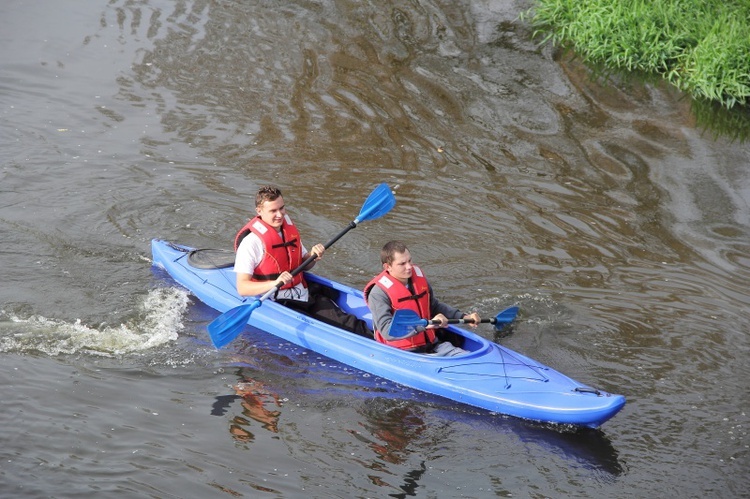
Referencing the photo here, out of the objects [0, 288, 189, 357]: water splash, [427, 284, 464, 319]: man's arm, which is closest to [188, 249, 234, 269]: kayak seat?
[0, 288, 189, 357]: water splash

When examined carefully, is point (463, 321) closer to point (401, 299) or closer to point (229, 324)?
point (401, 299)

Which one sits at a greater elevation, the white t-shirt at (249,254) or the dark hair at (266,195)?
the dark hair at (266,195)

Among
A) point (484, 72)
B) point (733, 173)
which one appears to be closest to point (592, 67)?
point (484, 72)

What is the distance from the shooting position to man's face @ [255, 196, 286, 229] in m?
6.52

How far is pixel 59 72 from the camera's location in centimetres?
1102

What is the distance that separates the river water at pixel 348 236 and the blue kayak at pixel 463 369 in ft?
0.34

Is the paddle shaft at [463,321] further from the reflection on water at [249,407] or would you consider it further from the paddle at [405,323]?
the reflection on water at [249,407]

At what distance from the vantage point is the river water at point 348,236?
5.51 meters

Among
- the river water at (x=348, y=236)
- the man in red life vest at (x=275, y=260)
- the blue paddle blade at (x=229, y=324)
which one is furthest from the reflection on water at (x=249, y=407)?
the man in red life vest at (x=275, y=260)

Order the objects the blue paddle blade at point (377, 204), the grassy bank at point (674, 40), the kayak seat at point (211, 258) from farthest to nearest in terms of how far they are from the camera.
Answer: the grassy bank at point (674, 40) → the kayak seat at point (211, 258) → the blue paddle blade at point (377, 204)

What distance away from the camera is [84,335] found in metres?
6.55

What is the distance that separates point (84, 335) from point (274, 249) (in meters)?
1.44

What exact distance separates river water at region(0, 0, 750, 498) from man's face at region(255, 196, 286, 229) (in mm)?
843

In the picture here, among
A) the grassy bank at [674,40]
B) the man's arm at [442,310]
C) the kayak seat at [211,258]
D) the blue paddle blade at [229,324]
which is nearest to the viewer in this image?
the blue paddle blade at [229,324]
